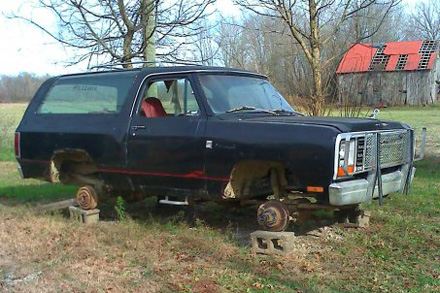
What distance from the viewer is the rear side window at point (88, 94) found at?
6.65m

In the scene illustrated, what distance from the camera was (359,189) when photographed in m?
5.21

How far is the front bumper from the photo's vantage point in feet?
16.4

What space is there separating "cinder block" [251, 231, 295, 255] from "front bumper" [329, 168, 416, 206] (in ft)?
2.14

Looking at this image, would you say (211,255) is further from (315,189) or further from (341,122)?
(341,122)

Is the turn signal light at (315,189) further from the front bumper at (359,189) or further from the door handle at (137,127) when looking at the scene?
the door handle at (137,127)

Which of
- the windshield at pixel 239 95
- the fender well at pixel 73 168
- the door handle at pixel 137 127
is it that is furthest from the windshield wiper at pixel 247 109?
the fender well at pixel 73 168

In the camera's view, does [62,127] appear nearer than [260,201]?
No

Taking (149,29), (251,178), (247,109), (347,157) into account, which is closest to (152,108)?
(247,109)

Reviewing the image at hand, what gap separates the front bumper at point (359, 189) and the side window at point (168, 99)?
1.90m

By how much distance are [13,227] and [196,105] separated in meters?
2.97

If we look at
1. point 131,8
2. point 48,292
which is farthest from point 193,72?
point 131,8

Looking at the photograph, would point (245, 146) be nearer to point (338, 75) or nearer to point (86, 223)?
point (86, 223)

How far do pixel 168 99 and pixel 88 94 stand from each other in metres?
1.20

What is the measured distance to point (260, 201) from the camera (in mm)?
6125
